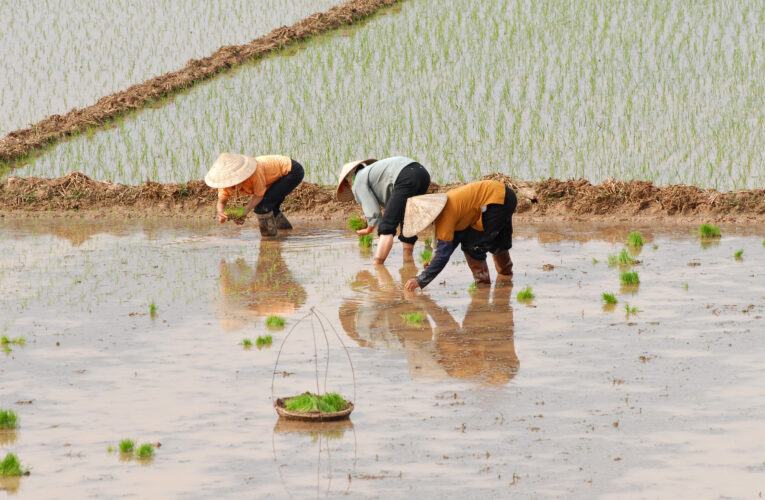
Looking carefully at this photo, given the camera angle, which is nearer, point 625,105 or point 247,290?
point 247,290

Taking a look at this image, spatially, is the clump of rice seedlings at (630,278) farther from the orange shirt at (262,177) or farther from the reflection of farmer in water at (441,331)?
the orange shirt at (262,177)

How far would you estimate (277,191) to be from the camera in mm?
10984

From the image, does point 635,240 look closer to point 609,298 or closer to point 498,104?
point 609,298

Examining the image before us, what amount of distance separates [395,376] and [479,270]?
2659mm

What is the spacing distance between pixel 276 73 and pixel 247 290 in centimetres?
760

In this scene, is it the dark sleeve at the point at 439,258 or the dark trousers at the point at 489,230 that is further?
the dark trousers at the point at 489,230

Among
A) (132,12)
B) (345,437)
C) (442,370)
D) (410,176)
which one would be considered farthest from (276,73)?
(345,437)

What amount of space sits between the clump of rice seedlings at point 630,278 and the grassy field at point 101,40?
9.73m

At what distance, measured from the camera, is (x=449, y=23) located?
16.4 meters

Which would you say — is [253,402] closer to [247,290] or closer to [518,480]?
[518,480]

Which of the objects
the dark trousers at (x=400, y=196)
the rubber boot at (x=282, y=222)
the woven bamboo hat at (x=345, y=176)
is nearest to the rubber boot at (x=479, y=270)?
the dark trousers at (x=400, y=196)

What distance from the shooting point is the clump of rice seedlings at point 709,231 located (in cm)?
1017

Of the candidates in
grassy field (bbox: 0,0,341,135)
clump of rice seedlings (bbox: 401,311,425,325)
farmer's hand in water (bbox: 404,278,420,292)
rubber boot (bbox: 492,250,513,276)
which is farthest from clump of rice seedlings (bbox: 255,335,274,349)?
grassy field (bbox: 0,0,341,135)

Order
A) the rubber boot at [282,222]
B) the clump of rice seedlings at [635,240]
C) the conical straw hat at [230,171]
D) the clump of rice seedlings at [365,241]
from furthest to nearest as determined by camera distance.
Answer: the rubber boot at [282,222]
the clump of rice seedlings at [365,241]
the conical straw hat at [230,171]
the clump of rice seedlings at [635,240]
